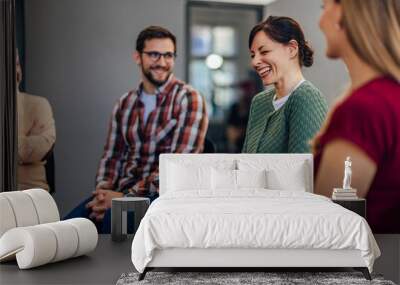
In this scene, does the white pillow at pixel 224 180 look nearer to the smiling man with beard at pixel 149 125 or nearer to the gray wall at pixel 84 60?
the smiling man with beard at pixel 149 125

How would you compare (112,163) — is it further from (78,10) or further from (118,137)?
(78,10)

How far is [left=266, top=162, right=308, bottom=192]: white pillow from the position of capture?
6.48 metres

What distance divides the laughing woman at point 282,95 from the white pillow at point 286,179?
37 cm

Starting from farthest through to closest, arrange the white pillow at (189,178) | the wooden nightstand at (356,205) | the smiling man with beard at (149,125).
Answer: the smiling man with beard at (149,125), the white pillow at (189,178), the wooden nightstand at (356,205)

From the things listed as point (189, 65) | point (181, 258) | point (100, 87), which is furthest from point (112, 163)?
point (181, 258)

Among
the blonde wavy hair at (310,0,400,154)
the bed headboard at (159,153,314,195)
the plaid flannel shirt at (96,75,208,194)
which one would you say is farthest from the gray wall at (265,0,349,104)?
the plaid flannel shirt at (96,75,208,194)

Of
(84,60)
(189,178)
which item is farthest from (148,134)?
(84,60)

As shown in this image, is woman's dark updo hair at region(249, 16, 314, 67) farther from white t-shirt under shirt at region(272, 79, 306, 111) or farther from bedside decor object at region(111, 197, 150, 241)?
bedside decor object at region(111, 197, 150, 241)

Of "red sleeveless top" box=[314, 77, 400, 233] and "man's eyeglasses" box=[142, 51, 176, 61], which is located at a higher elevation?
"man's eyeglasses" box=[142, 51, 176, 61]

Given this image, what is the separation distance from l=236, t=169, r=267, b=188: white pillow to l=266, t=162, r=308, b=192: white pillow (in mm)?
99

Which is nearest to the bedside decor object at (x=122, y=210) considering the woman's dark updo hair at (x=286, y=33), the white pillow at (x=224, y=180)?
the white pillow at (x=224, y=180)

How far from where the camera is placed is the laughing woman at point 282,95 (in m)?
6.81

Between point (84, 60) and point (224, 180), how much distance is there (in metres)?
1.96

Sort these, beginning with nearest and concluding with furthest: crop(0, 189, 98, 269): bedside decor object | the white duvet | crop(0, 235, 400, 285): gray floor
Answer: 1. the white duvet
2. crop(0, 235, 400, 285): gray floor
3. crop(0, 189, 98, 269): bedside decor object
